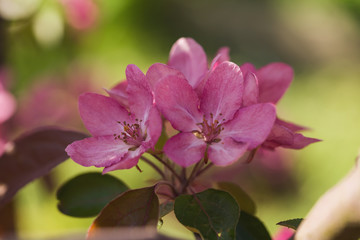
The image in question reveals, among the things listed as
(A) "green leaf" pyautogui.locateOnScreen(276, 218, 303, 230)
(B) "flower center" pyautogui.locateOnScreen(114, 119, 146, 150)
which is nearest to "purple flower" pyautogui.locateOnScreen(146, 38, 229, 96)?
(B) "flower center" pyautogui.locateOnScreen(114, 119, 146, 150)

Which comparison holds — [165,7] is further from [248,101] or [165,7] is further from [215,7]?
[248,101]

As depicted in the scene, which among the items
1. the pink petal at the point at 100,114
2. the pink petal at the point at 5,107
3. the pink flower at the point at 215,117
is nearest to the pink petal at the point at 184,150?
the pink flower at the point at 215,117

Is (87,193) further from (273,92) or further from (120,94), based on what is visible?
(273,92)

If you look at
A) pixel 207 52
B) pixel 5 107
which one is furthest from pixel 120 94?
pixel 207 52

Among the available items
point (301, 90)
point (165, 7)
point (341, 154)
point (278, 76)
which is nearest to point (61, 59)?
point (165, 7)

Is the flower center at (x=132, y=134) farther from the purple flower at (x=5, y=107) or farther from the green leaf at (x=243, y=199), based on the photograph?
the purple flower at (x=5, y=107)

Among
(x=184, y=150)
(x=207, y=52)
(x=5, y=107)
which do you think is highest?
(x=184, y=150)
